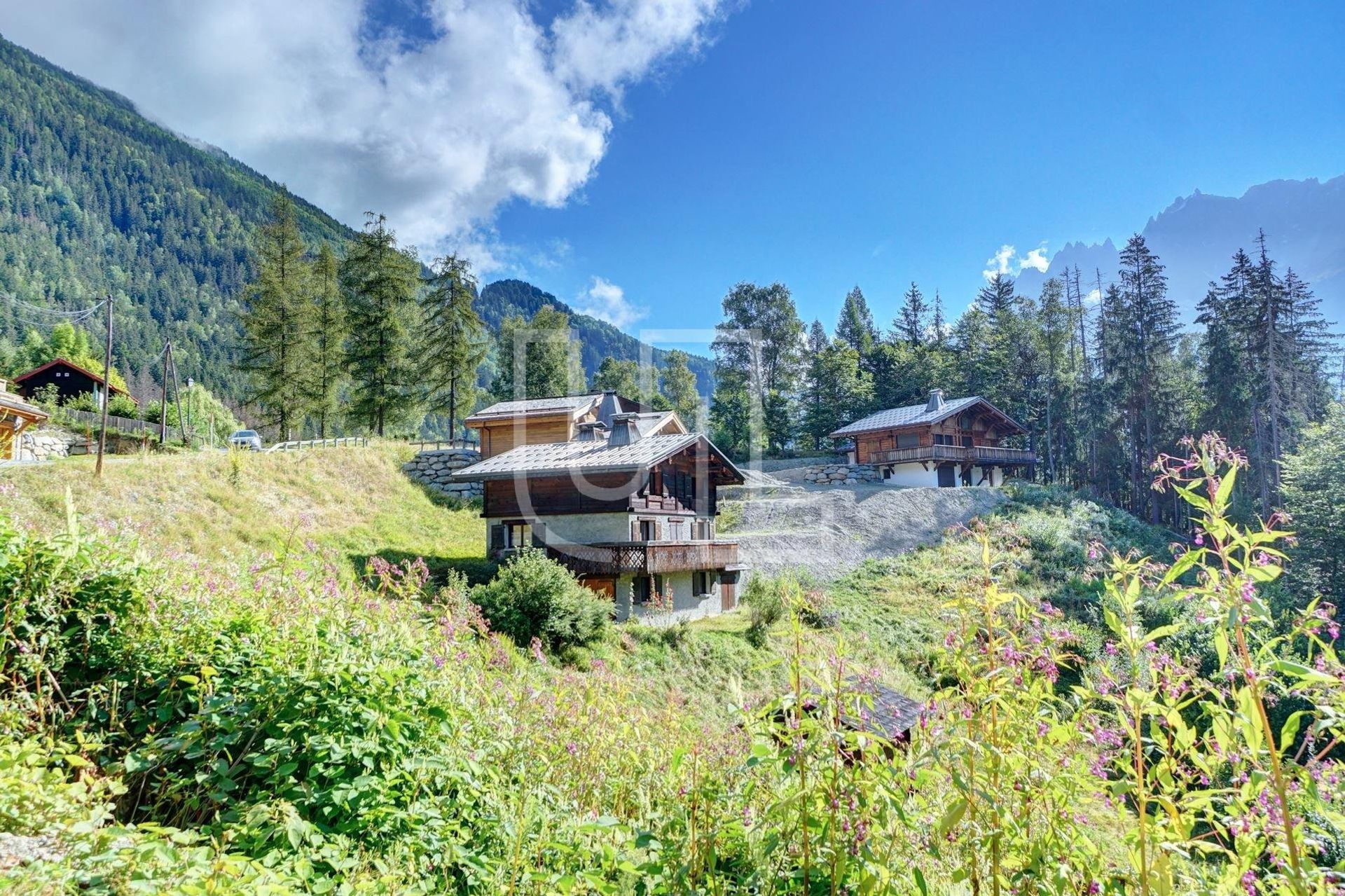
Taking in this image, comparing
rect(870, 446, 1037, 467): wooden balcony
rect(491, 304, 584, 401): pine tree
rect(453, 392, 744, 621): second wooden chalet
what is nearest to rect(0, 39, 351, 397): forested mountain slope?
rect(491, 304, 584, 401): pine tree

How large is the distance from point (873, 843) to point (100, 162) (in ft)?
812

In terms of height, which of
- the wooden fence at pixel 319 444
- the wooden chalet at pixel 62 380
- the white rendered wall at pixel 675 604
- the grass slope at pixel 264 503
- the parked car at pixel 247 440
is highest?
the wooden chalet at pixel 62 380

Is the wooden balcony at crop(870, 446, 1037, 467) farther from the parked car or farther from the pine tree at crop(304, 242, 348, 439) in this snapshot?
the parked car

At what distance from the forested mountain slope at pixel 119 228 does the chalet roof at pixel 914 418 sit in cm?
6190

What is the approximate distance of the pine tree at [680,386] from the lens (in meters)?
70.6

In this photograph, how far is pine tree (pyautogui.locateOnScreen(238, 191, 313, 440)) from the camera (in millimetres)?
35812

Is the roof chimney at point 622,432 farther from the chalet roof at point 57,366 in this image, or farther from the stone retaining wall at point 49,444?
the chalet roof at point 57,366

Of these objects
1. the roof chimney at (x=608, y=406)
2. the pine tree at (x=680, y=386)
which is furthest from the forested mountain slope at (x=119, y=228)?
the roof chimney at (x=608, y=406)

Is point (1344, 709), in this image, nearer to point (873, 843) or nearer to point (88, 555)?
point (873, 843)

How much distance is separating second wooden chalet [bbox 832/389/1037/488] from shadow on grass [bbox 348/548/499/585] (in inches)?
1315

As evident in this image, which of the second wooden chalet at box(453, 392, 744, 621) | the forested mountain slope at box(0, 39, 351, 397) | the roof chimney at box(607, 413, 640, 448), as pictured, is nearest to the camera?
the second wooden chalet at box(453, 392, 744, 621)

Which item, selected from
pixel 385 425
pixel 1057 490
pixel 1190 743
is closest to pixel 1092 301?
pixel 1057 490

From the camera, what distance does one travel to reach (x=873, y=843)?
2318 millimetres

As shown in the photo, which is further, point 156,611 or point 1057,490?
point 1057,490
